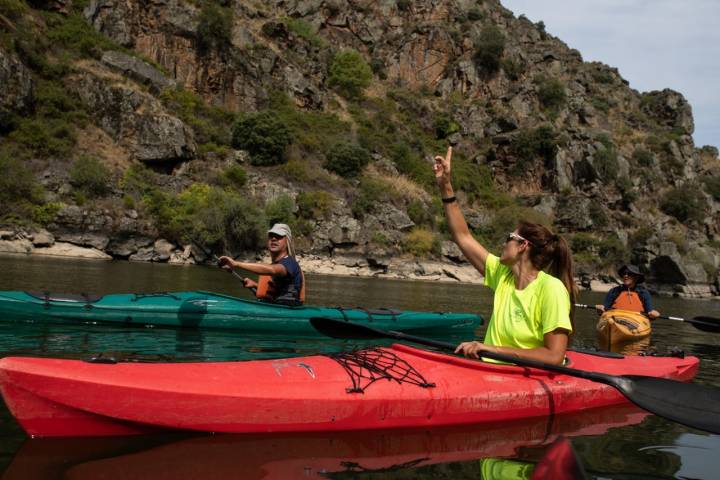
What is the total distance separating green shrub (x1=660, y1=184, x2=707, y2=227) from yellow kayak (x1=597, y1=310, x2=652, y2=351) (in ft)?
155

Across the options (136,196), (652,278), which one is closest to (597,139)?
(652,278)

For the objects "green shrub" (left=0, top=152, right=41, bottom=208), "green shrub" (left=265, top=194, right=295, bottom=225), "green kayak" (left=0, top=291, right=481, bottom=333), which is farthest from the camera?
"green shrub" (left=265, top=194, right=295, bottom=225)

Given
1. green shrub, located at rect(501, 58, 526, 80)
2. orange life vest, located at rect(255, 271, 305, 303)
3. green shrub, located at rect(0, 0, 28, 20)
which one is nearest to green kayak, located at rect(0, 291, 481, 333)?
orange life vest, located at rect(255, 271, 305, 303)

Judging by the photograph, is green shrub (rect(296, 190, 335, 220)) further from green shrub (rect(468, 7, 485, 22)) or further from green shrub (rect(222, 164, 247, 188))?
green shrub (rect(468, 7, 485, 22))

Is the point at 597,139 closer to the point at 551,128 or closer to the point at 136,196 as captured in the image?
the point at 551,128

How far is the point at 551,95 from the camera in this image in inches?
2096

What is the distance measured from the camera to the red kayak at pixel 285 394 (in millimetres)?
2740

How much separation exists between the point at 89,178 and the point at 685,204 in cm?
4733

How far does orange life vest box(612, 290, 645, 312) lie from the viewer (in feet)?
26.7

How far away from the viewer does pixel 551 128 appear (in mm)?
45469

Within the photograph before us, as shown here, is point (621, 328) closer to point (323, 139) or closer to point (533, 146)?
point (323, 139)

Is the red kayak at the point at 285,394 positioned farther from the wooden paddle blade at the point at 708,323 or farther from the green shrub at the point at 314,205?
the green shrub at the point at 314,205

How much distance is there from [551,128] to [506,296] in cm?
4544

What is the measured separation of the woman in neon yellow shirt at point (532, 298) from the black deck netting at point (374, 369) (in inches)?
14.2
